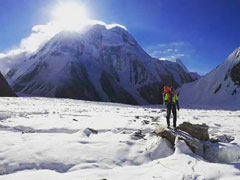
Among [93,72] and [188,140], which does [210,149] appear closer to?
[188,140]

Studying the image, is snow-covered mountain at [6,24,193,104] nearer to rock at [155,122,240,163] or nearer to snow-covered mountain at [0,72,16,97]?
snow-covered mountain at [0,72,16,97]

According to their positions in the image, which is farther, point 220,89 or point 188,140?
point 220,89

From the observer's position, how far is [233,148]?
7062 millimetres

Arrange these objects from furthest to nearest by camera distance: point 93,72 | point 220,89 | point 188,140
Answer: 1. point 93,72
2. point 220,89
3. point 188,140

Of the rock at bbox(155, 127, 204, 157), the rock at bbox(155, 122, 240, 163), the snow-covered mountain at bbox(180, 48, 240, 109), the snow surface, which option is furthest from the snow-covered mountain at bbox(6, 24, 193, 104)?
the rock at bbox(155, 122, 240, 163)

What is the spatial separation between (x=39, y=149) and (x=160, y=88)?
142064 millimetres

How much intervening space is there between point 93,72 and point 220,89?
84.4m

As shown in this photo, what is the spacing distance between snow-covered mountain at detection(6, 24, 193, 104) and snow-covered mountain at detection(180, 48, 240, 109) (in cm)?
4629

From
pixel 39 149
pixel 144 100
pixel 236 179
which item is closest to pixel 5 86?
pixel 39 149

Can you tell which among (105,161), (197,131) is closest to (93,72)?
(197,131)

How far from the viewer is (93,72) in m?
138

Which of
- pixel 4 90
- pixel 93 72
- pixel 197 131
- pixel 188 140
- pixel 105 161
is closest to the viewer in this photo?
pixel 105 161

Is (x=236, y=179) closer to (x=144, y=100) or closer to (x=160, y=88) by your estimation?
(x=144, y=100)

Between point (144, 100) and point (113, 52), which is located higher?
point (113, 52)
